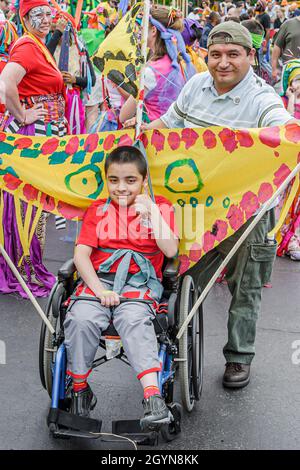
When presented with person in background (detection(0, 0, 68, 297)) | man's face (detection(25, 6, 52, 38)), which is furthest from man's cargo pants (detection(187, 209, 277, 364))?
man's face (detection(25, 6, 52, 38))

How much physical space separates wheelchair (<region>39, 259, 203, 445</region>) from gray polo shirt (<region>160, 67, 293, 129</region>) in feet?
2.50

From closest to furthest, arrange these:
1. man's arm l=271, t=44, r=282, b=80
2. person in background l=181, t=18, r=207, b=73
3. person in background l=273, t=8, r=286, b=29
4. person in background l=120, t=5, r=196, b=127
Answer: person in background l=120, t=5, r=196, b=127 < person in background l=181, t=18, r=207, b=73 < man's arm l=271, t=44, r=282, b=80 < person in background l=273, t=8, r=286, b=29

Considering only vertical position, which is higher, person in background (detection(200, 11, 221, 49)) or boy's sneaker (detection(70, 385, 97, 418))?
person in background (detection(200, 11, 221, 49))

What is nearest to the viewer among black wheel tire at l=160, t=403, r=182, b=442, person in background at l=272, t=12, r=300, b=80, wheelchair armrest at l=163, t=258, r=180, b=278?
black wheel tire at l=160, t=403, r=182, b=442

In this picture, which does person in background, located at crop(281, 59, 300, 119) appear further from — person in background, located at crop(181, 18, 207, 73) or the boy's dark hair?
the boy's dark hair

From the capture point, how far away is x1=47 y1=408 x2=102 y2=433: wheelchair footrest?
2.65m

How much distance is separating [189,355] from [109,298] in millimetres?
506

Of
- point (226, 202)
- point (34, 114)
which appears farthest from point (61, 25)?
point (226, 202)

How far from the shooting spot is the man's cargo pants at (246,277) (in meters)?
3.32

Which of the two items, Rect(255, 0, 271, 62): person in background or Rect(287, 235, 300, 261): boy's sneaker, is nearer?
Rect(287, 235, 300, 261): boy's sneaker

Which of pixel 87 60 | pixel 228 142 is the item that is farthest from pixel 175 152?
pixel 87 60

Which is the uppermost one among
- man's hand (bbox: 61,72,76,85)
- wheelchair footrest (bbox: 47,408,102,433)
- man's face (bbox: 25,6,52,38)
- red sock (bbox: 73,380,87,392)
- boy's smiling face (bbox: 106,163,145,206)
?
man's face (bbox: 25,6,52,38)

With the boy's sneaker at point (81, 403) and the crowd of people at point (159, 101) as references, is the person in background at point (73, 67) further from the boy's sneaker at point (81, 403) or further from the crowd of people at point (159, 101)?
the boy's sneaker at point (81, 403)
